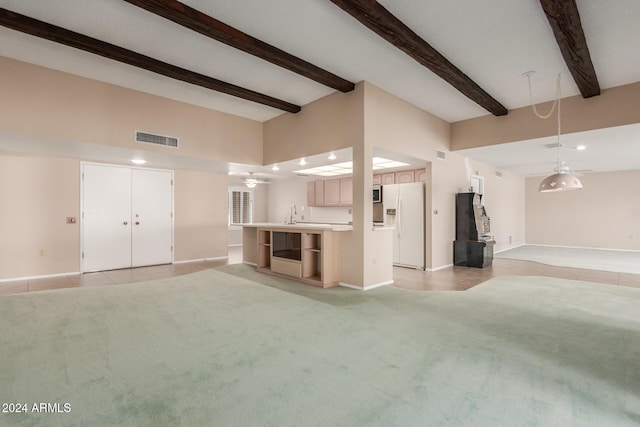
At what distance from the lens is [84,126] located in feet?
14.6

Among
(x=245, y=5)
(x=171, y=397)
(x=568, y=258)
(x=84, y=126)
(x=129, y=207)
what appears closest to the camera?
(x=171, y=397)

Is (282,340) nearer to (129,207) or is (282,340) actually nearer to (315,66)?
(315,66)

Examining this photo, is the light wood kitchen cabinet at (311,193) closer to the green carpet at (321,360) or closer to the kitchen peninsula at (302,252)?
the kitchen peninsula at (302,252)

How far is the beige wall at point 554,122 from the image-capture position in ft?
14.7

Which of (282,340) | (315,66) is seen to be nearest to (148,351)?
(282,340)

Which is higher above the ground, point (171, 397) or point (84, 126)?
point (84, 126)

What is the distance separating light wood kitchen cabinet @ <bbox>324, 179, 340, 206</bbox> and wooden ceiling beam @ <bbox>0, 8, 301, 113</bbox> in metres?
3.68

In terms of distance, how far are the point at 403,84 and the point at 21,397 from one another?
5.15m

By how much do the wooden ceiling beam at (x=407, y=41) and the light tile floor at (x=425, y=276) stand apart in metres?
3.00

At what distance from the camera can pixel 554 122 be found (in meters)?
5.12

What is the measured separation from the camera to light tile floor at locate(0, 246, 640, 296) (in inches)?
187

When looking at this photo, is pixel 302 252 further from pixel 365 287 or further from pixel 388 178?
pixel 388 178

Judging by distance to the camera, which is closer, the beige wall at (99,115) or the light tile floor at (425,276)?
the beige wall at (99,115)

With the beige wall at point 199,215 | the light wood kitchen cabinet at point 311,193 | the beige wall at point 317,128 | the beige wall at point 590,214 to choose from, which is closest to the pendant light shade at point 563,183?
the beige wall at point 317,128
